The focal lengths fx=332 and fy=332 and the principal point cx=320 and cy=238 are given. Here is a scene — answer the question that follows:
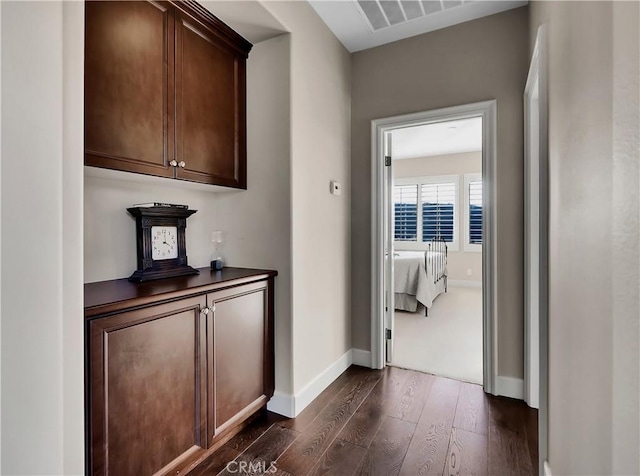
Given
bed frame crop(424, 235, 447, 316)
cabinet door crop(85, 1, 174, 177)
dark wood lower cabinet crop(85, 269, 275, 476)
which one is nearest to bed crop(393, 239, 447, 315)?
bed frame crop(424, 235, 447, 316)

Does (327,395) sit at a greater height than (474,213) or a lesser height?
lesser

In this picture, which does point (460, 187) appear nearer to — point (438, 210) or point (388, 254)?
point (438, 210)

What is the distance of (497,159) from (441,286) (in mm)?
3857

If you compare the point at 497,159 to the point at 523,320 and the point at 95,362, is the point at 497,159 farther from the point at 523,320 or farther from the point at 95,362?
the point at 95,362

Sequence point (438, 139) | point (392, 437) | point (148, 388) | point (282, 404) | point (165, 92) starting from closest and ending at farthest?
point (148, 388) → point (165, 92) → point (392, 437) → point (282, 404) → point (438, 139)

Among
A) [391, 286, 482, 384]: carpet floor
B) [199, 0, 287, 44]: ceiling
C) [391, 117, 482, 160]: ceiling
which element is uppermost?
[391, 117, 482, 160]: ceiling

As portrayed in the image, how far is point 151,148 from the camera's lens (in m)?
1.56

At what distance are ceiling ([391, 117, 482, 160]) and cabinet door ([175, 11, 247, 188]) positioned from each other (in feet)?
8.96

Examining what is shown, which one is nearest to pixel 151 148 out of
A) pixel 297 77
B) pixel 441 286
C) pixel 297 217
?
pixel 297 217

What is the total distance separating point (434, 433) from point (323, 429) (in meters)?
0.63

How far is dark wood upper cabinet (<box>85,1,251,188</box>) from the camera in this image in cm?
136

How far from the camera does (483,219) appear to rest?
2.38m

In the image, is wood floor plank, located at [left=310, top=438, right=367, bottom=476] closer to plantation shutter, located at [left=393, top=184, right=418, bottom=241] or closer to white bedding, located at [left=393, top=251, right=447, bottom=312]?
white bedding, located at [left=393, top=251, right=447, bottom=312]

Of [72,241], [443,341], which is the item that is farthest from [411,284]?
[72,241]
